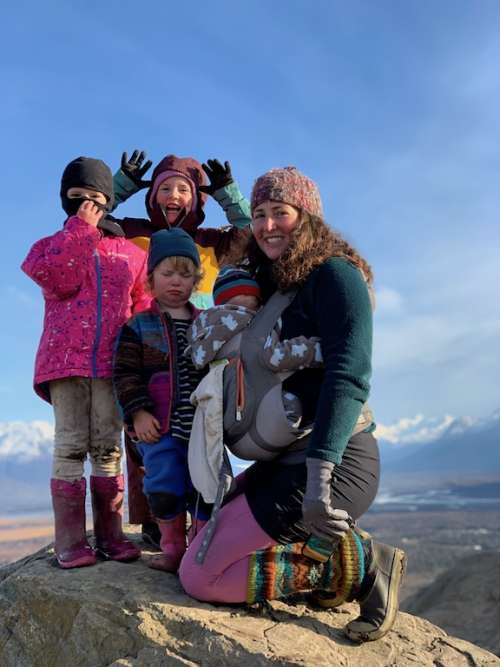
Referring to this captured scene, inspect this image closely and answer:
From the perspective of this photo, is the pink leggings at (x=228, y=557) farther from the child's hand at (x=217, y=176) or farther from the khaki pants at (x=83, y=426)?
the child's hand at (x=217, y=176)

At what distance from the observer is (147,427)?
3.40 m

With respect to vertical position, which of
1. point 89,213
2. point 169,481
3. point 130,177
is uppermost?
point 130,177

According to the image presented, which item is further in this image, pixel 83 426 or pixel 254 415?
pixel 83 426

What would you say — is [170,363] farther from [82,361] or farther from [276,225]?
[276,225]

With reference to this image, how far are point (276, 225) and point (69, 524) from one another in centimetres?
Result: 195

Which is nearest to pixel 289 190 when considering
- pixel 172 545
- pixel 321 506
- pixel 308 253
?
pixel 308 253

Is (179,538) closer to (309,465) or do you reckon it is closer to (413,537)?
(309,465)

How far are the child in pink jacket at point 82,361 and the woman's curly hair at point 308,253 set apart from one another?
3.60ft

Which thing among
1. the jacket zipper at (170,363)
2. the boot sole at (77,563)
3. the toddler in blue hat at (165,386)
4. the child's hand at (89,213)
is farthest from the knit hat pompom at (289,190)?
the boot sole at (77,563)

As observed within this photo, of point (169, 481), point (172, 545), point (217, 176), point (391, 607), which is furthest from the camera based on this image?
point (217, 176)

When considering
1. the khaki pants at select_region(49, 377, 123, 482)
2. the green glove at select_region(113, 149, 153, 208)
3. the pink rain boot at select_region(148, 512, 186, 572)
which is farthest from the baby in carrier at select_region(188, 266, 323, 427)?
the green glove at select_region(113, 149, 153, 208)

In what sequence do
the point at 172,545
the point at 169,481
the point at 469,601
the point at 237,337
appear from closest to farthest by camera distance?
the point at 237,337, the point at 169,481, the point at 172,545, the point at 469,601

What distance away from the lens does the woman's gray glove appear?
107 inches

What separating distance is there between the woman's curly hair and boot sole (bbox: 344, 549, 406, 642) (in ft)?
4.34
